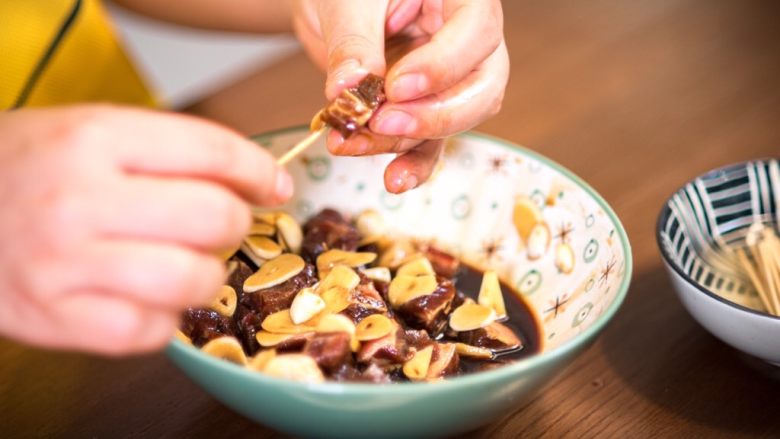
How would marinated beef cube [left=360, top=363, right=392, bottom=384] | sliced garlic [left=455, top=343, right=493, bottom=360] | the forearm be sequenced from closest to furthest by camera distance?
marinated beef cube [left=360, top=363, right=392, bottom=384]
sliced garlic [left=455, top=343, right=493, bottom=360]
the forearm

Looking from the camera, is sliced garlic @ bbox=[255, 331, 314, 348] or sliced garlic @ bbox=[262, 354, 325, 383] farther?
sliced garlic @ bbox=[255, 331, 314, 348]

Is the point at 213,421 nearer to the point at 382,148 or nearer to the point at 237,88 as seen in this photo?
the point at 382,148

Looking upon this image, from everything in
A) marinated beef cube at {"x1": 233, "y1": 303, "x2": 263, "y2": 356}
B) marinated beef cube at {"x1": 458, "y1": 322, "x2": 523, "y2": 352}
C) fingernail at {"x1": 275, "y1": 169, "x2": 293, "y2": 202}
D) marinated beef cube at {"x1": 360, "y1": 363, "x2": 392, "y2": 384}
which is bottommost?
marinated beef cube at {"x1": 233, "y1": 303, "x2": 263, "y2": 356}

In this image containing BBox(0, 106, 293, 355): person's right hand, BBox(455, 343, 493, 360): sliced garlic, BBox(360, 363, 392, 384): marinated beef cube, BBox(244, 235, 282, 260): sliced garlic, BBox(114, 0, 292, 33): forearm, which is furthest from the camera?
BBox(114, 0, 292, 33): forearm

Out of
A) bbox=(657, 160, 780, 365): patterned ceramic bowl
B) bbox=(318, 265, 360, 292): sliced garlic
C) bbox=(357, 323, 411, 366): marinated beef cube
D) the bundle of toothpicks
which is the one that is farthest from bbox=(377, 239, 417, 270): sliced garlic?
the bundle of toothpicks

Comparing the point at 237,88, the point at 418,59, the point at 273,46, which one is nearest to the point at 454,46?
the point at 418,59

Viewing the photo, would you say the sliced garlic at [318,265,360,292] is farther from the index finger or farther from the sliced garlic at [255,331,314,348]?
the index finger

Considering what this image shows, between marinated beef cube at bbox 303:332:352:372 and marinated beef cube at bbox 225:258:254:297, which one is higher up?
marinated beef cube at bbox 303:332:352:372

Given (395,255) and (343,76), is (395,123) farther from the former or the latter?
(395,255)
